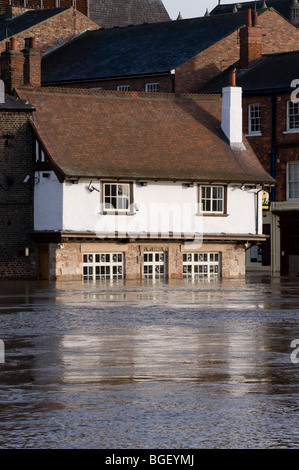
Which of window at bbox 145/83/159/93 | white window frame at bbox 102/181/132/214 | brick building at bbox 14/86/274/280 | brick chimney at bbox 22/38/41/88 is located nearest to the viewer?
brick building at bbox 14/86/274/280

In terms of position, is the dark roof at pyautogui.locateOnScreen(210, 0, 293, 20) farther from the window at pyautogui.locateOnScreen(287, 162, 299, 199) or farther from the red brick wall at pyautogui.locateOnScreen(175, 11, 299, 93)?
the window at pyautogui.locateOnScreen(287, 162, 299, 199)

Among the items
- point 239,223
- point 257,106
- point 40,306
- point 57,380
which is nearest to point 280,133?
point 257,106

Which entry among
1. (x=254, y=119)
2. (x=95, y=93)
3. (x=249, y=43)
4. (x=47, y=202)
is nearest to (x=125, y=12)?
(x=249, y=43)

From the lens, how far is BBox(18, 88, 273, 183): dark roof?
167 feet

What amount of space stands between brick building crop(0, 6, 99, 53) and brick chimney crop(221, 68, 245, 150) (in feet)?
70.7

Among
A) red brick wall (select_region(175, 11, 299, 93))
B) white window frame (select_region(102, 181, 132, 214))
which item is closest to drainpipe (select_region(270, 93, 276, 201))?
red brick wall (select_region(175, 11, 299, 93))

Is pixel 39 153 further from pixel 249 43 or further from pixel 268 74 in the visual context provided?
pixel 249 43

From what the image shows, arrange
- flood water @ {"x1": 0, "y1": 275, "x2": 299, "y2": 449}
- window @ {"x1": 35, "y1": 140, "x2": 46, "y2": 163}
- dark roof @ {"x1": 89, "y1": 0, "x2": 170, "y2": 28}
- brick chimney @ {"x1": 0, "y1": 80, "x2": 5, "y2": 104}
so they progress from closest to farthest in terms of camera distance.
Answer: flood water @ {"x1": 0, "y1": 275, "x2": 299, "y2": 449} → window @ {"x1": 35, "y1": 140, "x2": 46, "y2": 163} → brick chimney @ {"x1": 0, "y1": 80, "x2": 5, "y2": 104} → dark roof @ {"x1": 89, "y1": 0, "x2": 170, "y2": 28}

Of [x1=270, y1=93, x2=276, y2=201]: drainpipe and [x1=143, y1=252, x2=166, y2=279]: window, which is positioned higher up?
[x1=270, y1=93, x2=276, y2=201]: drainpipe

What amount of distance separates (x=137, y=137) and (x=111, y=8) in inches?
1721

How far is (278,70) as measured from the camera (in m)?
62.4

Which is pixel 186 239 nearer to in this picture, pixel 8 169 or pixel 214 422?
pixel 8 169

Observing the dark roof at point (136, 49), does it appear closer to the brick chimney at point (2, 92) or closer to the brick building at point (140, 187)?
the brick building at point (140, 187)

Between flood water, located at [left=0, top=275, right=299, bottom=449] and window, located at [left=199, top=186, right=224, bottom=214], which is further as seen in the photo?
window, located at [left=199, top=186, right=224, bottom=214]
